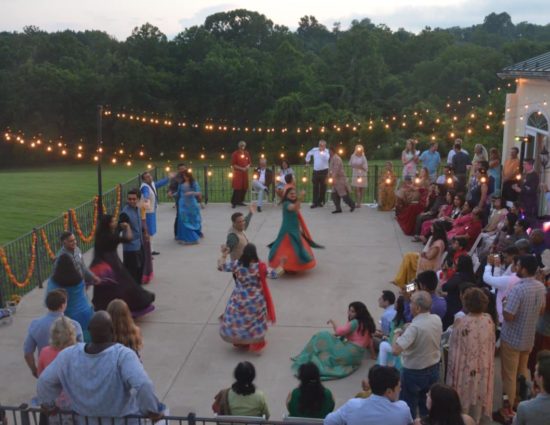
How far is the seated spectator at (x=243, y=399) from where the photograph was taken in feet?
16.5

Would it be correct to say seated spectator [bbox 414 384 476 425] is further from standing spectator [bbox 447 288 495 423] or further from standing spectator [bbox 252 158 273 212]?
standing spectator [bbox 252 158 273 212]

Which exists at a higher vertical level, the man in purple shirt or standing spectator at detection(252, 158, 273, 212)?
standing spectator at detection(252, 158, 273, 212)

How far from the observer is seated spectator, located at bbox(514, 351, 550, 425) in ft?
13.4

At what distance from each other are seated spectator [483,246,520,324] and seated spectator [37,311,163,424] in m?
3.62

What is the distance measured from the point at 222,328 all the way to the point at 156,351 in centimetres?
87

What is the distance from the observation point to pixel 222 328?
7969 mm

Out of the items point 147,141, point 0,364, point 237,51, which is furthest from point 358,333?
point 237,51

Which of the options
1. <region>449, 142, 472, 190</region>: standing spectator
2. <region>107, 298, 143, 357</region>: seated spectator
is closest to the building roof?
<region>449, 142, 472, 190</region>: standing spectator

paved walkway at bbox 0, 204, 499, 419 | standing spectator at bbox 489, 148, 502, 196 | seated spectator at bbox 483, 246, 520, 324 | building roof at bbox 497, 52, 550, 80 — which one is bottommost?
paved walkway at bbox 0, 204, 499, 419

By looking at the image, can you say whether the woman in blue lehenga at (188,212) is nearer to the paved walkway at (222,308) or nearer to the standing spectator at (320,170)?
the paved walkway at (222,308)

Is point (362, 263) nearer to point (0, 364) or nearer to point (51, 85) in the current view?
point (0, 364)

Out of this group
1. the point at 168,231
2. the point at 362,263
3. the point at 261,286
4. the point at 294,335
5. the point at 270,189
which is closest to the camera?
the point at 261,286

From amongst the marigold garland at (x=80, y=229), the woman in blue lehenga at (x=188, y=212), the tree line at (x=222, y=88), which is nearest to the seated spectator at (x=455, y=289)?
the woman in blue lehenga at (x=188, y=212)

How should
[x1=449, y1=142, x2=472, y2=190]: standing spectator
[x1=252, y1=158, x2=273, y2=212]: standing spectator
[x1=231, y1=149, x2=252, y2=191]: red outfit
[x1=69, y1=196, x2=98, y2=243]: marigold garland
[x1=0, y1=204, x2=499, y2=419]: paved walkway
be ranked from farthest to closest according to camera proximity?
[x1=252, y1=158, x2=273, y2=212]: standing spectator
[x1=231, y1=149, x2=252, y2=191]: red outfit
[x1=449, y1=142, x2=472, y2=190]: standing spectator
[x1=69, y1=196, x2=98, y2=243]: marigold garland
[x1=0, y1=204, x2=499, y2=419]: paved walkway
